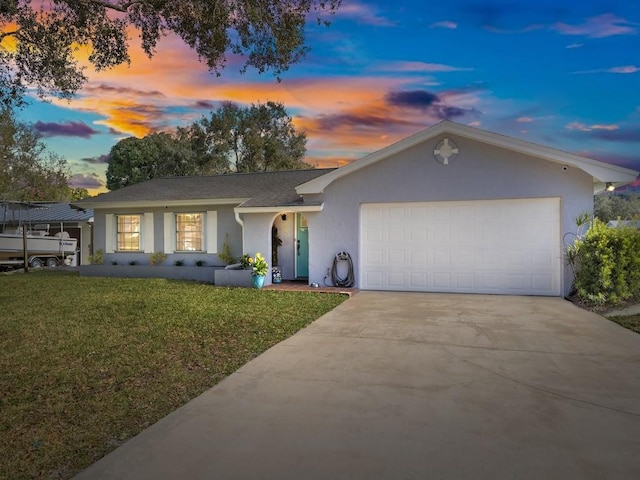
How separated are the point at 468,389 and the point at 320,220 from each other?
804cm

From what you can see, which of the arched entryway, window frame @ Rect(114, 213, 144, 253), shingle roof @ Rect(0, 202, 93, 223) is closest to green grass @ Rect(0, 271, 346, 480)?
the arched entryway

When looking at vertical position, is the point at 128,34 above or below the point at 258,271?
above

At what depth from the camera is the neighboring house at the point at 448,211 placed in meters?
10.2

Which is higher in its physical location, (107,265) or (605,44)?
(605,44)

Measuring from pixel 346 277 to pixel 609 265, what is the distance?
6007mm

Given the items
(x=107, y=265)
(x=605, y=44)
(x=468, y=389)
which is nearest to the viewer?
(x=468, y=389)

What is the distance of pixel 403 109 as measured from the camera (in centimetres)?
1584

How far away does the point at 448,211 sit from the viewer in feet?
36.5

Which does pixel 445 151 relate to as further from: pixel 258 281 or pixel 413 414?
pixel 413 414

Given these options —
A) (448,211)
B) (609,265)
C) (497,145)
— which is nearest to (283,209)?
(448,211)

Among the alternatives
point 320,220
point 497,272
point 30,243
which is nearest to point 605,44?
point 497,272

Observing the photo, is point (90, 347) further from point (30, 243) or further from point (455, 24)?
point (30, 243)

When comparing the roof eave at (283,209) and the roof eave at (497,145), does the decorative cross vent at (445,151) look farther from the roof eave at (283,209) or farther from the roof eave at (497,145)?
the roof eave at (283,209)

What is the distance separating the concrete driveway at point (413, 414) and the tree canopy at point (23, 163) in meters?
24.7
